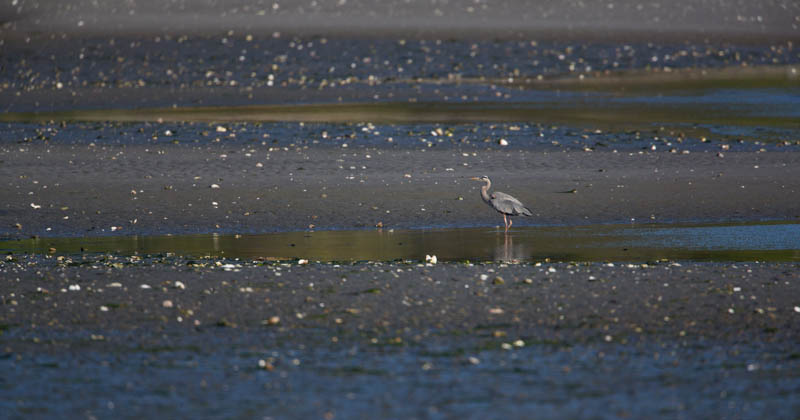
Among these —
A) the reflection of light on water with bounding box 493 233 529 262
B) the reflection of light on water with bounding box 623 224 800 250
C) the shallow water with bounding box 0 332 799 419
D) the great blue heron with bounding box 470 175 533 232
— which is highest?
the great blue heron with bounding box 470 175 533 232

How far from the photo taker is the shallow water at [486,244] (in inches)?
537

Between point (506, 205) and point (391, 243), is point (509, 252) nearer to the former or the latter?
point (391, 243)

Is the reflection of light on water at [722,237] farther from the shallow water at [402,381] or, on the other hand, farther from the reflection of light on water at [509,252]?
the shallow water at [402,381]

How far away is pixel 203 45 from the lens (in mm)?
35812

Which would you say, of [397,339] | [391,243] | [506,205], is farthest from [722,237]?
[397,339]

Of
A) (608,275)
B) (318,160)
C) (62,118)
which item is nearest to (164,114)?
(62,118)

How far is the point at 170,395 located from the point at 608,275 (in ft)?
17.3

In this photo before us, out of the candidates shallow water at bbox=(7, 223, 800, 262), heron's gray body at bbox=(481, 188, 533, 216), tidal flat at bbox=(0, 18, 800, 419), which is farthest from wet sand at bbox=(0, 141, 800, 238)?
heron's gray body at bbox=(481, 188, 533, 216)

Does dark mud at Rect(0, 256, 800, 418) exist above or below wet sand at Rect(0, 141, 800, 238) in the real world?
below

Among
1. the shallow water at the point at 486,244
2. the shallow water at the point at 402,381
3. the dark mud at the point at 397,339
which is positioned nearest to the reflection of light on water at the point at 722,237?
the shallow water at the point at 486,244

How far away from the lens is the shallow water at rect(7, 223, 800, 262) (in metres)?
13.6

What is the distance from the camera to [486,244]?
48.0 ft

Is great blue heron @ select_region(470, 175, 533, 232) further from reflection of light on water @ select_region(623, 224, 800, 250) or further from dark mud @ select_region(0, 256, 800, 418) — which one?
dark mud @ select_region(0, 256, 800, 418)

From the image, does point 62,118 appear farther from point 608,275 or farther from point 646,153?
point 608,275
